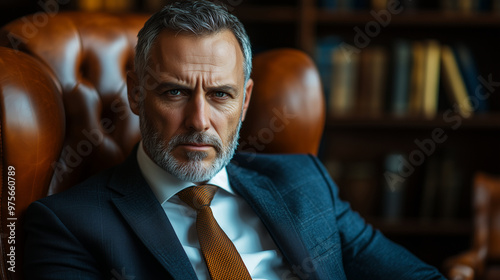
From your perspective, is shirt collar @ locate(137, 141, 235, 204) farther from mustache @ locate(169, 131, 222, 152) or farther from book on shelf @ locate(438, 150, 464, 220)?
book on shelf @ locate(438, 150, 464, 220)

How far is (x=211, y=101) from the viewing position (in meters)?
1.21

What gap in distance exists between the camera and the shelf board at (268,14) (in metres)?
2.45

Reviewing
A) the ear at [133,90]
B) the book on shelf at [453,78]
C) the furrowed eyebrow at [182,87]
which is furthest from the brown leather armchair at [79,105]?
the book on shelf at [453,78]

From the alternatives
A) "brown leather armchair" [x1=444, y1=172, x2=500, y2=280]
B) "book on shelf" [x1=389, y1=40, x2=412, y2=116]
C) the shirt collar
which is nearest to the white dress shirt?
the shirt collar

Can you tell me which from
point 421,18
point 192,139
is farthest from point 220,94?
point 421,18

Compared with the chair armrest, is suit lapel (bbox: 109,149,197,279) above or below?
above

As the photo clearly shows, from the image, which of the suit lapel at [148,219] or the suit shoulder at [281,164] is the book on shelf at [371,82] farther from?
the suit lapel at [148,219]

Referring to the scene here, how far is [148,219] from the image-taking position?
1.15 meters

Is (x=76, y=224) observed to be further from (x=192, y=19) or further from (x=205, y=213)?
(x=192, y=19)

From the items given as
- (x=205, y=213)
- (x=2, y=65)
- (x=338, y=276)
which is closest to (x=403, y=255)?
(x=338, y=276)

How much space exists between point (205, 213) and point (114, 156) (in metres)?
0.34

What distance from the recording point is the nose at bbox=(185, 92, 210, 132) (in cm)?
115

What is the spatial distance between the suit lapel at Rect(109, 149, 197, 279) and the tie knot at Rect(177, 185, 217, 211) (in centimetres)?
7

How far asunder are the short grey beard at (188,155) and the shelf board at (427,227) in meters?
1.58
